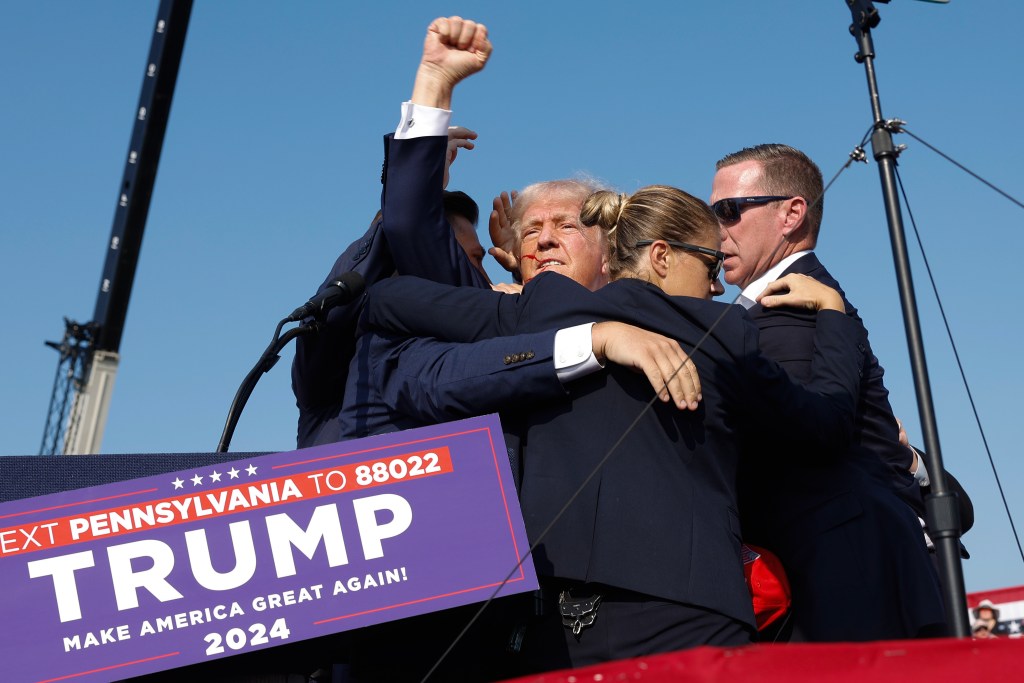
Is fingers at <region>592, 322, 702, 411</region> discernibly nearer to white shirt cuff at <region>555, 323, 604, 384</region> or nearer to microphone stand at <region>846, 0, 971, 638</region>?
white shirt cuff at <region>555, 323, 604, 384</region>

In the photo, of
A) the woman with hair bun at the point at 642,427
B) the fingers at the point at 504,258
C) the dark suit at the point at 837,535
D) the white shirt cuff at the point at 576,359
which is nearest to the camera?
the woman with hair bun at the point at 642,427

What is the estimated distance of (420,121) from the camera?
2875mm

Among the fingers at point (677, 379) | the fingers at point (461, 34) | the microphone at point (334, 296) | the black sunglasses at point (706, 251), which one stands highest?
the fingers at point (461, 34)

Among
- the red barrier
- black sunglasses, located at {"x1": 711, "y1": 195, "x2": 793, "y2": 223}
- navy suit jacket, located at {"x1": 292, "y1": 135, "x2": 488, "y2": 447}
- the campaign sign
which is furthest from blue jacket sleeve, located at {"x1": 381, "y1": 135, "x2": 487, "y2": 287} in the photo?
the red barrier

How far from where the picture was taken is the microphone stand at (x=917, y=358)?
2113mm

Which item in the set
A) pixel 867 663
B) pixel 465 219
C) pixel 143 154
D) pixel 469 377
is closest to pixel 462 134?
pixel 465 219

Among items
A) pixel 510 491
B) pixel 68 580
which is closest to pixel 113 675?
pixel 68 580

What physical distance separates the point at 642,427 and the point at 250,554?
819 millimetres

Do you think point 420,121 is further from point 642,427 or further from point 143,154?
point 143,154

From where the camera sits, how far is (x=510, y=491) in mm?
2352

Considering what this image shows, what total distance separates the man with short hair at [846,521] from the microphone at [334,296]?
1012 millimetres

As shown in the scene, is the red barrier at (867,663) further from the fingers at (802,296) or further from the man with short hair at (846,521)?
the fingers at (802,296)

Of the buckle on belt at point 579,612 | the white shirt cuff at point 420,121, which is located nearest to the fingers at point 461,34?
Answer: the white shirt cuff at point 420,121

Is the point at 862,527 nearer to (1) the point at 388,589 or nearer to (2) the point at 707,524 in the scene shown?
(2) the point at 707,524
